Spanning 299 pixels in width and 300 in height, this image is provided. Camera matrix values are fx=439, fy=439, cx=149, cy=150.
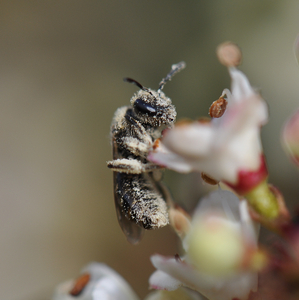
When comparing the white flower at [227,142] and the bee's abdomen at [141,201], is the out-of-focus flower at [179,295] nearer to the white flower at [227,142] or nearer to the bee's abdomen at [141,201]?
the bee's abdomen at [141,201]

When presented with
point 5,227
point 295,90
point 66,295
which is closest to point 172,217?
point 66,295

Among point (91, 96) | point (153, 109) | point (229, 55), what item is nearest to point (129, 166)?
point (153, 109)

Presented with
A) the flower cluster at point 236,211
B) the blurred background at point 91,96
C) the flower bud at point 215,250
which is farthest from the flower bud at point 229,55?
the blurred background at point 91,96

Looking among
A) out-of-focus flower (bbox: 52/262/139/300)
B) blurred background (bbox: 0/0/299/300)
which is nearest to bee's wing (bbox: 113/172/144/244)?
out-of-focus flower (bbox: 52/262/139/300)

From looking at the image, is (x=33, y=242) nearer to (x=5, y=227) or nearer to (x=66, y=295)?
(x=5, y=227)

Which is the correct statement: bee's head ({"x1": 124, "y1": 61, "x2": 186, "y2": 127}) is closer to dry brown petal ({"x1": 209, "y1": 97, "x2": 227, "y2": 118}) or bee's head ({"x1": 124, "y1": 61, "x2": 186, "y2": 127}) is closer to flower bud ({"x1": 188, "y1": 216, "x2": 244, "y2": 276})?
dry brown petal ({"x1": 209, "y1": 97, "x2": 227, "y2": 118})
